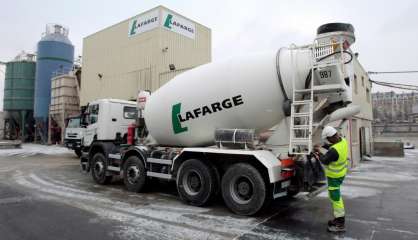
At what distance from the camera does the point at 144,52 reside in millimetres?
17844

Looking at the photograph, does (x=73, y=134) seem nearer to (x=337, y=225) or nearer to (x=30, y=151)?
(x=30, y=151)

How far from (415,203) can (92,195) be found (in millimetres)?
7593

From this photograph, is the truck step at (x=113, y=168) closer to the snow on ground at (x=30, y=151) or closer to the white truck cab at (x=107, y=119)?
the white truck cab at (x=107, y=119)

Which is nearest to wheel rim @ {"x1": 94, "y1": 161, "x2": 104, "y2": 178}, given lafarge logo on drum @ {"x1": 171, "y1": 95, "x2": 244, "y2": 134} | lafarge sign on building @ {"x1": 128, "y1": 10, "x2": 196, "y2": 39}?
lafarge logo on drum @ {"x1": 171, "y1": 95, "x2": 244, "y2": 134}

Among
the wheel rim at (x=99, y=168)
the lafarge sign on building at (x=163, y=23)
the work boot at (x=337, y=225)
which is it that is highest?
the lafarge sign on building at (x=163, y=23)

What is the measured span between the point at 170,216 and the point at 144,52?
45.6 feet

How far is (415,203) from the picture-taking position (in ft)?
22.4

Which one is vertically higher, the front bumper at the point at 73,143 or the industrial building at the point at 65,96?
the industrial building at the point at 65,96

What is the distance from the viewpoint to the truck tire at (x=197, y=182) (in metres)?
6.12

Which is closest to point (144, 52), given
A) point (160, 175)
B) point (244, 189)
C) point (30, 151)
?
point (160, 175)

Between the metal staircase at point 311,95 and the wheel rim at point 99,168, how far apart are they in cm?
591

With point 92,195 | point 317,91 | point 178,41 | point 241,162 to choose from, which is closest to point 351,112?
point 317,91

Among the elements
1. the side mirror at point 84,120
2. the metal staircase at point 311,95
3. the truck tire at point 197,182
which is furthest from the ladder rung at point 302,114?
the side mirror at point 84,120

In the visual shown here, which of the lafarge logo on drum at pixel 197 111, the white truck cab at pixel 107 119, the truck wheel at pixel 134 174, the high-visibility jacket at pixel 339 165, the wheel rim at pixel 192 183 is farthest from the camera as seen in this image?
the white truck cab at pixel 107 119
